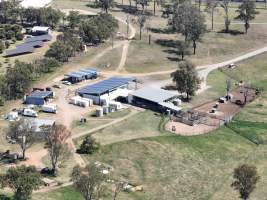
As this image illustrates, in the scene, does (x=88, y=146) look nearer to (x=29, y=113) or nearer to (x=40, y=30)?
(x=29, y=113)

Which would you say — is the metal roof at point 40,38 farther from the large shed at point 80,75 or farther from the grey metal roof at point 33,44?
the large shed at point 80,75

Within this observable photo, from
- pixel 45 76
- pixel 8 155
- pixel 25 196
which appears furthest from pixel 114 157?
pixel 45 76

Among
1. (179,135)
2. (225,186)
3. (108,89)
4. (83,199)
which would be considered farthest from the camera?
(108,89)

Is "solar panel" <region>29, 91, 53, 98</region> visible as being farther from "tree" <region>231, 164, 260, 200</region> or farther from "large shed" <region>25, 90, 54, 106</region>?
"tree" <region>231, 164, 260, 200</region>

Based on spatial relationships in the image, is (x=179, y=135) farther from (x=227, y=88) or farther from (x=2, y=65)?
(x=2, y=65)

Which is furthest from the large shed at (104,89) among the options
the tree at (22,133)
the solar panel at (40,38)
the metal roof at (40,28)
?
the metal roof at (40,28)

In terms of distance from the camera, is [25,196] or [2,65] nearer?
[25,196]

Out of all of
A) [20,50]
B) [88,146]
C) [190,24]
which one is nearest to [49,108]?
[88,146]
